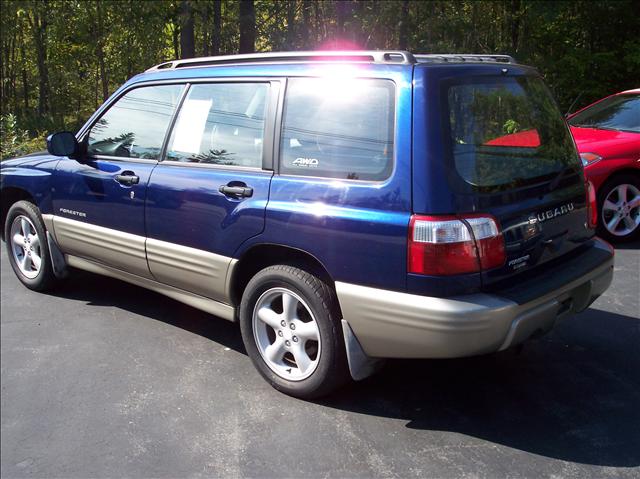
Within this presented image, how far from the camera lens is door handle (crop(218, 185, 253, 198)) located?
11.7 ft

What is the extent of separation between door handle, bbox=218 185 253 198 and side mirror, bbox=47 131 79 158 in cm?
163

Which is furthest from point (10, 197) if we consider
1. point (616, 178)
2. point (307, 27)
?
point (307, 27)

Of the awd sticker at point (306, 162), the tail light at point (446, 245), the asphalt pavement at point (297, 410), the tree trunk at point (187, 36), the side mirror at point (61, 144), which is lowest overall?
the asphalt pavement at point (297, 410)

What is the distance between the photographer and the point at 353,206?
3.09m

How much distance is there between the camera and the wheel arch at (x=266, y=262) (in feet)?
11.0

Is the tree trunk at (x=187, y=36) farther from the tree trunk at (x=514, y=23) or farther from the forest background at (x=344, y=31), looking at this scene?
the tree trunk at (x=514, y=23)

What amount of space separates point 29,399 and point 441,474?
7.51ft

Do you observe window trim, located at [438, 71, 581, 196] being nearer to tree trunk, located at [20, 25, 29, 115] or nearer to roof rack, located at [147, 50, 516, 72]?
roof rack, located at [147, 50, 516, 72]

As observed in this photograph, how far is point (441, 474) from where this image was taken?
2.81 metres

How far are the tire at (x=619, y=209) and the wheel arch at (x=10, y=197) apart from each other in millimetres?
5426

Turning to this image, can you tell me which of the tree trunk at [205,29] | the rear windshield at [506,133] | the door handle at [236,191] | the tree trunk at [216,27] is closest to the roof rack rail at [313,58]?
the rear windshield at [506,133]

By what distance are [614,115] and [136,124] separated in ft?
17.8

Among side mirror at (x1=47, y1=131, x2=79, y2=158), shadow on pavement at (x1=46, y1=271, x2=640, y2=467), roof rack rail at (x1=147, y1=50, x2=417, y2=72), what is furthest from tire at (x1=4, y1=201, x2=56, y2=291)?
roof rack rail at (x1=147, y1=50, x2=417, y2=72)

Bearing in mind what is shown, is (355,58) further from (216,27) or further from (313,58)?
(216,27)
